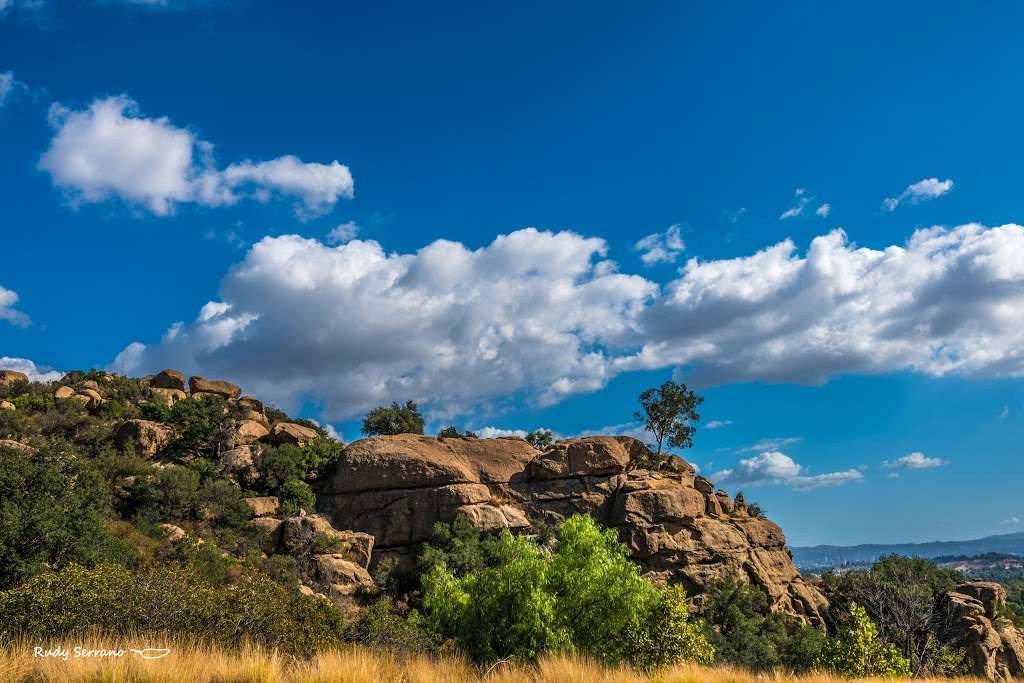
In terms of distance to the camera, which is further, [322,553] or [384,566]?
[384,566]

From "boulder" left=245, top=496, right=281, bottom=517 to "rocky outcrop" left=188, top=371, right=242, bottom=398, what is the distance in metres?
20.2

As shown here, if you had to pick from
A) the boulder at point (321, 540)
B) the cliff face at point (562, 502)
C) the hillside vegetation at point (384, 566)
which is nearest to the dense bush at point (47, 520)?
the hillside vegetation at point (384, 566)

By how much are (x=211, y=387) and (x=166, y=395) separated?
516 centimetres

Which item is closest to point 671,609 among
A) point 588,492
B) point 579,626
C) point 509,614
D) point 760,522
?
point 579,626

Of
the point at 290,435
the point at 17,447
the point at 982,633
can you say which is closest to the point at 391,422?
the point at 290,435

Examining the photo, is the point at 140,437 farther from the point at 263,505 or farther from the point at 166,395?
the point at 166,395

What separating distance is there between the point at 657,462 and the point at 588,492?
10055 millimetres

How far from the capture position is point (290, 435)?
47125 mm

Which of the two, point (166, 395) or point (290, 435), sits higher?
point (166, 395)

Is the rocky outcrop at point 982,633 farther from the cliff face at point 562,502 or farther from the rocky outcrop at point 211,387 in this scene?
the rocky outcrop at point 211,387

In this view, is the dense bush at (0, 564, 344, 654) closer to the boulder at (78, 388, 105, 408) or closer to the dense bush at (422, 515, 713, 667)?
the dense bush at (422, 515, 713, 667)

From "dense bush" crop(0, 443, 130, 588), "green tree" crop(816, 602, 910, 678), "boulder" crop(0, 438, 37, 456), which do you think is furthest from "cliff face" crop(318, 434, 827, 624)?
"dense bush" crop(0, 443, 130, 588)

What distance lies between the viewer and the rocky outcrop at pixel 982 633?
40469mm

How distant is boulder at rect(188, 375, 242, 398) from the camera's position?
55.8 meters
